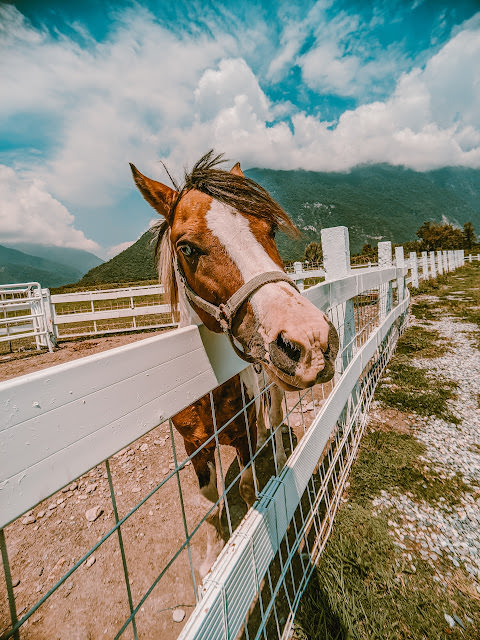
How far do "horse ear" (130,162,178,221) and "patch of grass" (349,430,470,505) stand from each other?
2742 millimetres

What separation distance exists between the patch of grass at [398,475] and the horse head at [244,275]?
200cm

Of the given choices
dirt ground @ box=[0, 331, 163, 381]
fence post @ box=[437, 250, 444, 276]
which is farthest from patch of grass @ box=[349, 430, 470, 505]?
fence post @ box=[437, 250, 444, 276]

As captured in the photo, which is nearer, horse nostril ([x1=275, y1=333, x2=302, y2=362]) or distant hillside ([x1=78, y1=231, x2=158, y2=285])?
horse nostril ([x1=275, y1=333, x2=302, y2=362])

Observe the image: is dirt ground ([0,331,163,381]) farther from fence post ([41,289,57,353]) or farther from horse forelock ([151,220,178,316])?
horse forelock ([151,220,178,316])

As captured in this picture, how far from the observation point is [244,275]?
4.62 ft

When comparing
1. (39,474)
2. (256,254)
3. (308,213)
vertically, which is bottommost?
(39,474)

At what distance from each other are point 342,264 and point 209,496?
8.10 ft

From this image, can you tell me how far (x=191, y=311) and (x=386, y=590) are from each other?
211cm

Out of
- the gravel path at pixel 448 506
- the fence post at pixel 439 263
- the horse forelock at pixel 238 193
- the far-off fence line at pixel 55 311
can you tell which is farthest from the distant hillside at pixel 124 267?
the horse forelock at pixel 238 193

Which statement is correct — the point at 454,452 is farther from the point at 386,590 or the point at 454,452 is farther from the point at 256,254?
the point at 256,254

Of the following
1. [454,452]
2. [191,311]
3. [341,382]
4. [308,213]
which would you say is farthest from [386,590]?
[308,213]

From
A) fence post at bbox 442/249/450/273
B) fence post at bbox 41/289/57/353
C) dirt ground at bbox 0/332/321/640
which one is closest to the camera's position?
dirt ground at bbox 0/332/321/640

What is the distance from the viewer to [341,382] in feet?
7.65

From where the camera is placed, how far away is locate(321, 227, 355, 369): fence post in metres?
2.97
